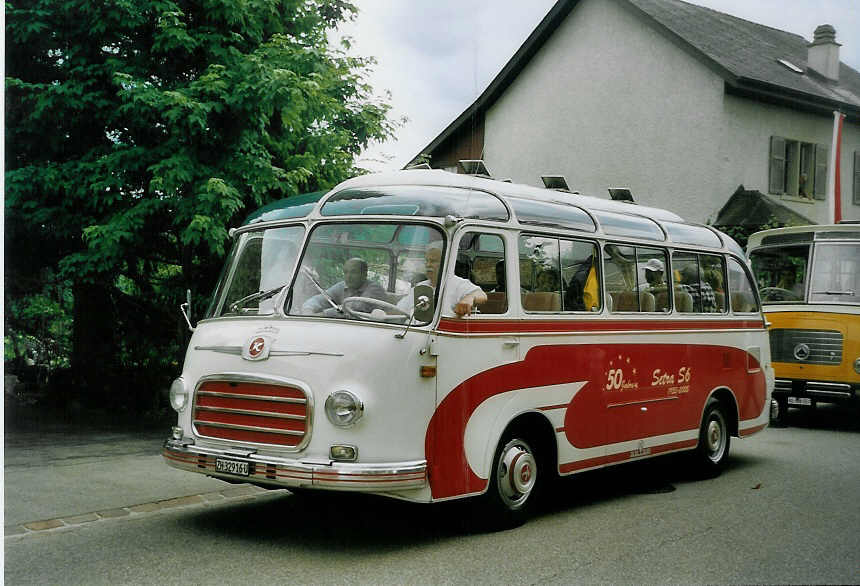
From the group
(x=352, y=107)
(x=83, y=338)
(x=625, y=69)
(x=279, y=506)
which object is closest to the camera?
(x=279, y=506)

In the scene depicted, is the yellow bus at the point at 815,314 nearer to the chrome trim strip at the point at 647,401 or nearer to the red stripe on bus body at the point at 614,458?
the red stripe on bus body at the point at 614,458

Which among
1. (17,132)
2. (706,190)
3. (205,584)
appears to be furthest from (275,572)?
(706,190)

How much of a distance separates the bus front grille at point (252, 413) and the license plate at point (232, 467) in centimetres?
18

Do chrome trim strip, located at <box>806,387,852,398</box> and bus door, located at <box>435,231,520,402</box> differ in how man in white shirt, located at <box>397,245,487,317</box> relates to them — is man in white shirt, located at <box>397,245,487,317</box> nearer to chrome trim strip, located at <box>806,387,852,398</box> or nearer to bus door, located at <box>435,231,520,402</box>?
bus door, located at <box>435,231,520,402</box>

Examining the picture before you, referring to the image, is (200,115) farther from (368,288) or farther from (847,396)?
(847,396)

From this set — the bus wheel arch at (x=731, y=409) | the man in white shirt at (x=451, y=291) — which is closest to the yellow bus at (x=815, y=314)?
the bus wheel arch at (x=731, y=409)

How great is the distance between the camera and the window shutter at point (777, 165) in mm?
26938

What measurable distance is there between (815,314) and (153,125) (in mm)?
9828

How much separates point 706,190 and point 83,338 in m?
17.0

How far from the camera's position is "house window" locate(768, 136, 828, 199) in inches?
1066

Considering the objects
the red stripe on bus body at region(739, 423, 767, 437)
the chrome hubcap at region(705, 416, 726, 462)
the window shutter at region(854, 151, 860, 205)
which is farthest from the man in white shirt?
the window shutter at region(854, 151, 860, 205)

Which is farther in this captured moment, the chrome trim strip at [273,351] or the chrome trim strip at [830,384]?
the chrome trim strip at [830,384]

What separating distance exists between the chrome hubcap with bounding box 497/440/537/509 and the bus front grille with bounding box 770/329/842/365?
27.7 ft

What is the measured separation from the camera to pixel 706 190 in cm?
2592
